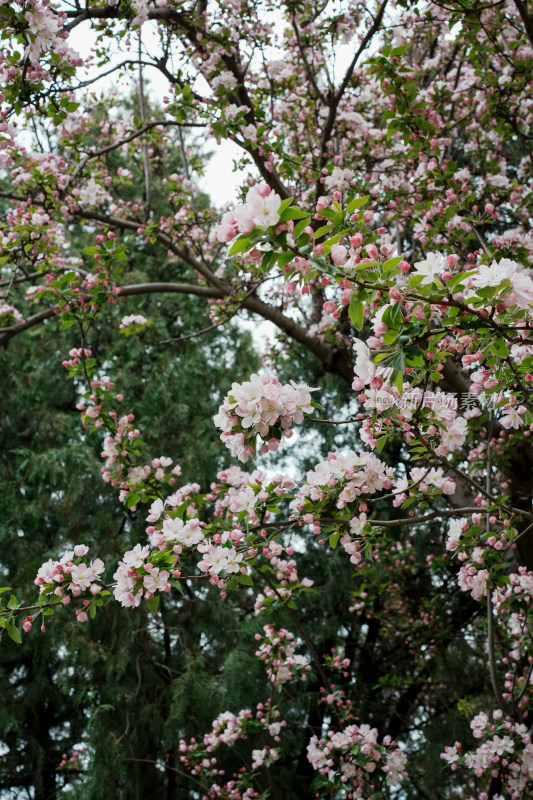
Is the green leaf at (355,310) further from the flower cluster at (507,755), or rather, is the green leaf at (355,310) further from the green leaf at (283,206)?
the flower cluster at (507,755)

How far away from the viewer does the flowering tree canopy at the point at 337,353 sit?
1.36 metres

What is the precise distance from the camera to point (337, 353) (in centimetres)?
370

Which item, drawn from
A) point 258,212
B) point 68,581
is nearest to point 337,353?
point 68,581

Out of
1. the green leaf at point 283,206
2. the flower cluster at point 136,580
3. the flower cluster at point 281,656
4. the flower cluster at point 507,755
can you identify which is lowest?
the flower cluster at point 507,755

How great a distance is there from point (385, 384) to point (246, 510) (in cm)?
66

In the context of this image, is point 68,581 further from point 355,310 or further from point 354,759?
point 354,759

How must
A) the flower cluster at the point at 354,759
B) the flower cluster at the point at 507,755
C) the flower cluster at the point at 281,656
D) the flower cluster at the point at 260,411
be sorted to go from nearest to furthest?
1. the flower cluster at the point at 260,411
2. the flower cluster at the point at 507,755
3. the flower cluster at the point at 354,759
4. the flower cluster at the point at 281,656

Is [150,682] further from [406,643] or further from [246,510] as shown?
[246,510]

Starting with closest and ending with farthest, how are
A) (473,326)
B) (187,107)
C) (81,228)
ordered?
(473,326), (187,107), (81,228)

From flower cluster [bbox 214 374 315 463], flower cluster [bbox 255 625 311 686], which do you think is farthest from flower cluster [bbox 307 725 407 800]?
flower cluster [bbox 214 374 315 463]

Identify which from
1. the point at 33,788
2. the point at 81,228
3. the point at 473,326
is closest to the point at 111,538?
the point at 33,788

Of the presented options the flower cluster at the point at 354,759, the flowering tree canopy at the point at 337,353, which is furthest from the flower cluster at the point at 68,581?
the flower cluster at the point at 354,759

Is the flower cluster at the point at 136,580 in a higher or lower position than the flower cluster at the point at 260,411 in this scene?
lower

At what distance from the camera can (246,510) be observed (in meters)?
1.82
